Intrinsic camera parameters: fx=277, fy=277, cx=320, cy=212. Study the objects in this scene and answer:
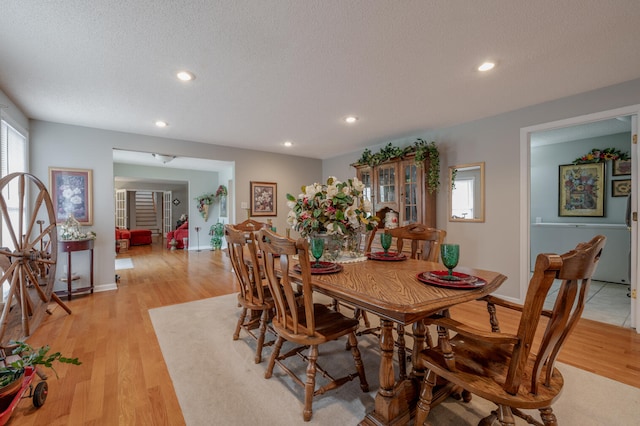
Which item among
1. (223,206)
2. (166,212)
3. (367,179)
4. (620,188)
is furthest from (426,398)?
(166,212)

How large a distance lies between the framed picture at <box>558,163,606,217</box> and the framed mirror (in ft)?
8.10

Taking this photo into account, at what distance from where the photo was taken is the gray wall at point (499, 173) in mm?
3076

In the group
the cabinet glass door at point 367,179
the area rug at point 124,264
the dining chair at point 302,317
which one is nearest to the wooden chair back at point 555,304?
the dining chair at point 302,317

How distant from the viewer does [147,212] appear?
11.1 meters

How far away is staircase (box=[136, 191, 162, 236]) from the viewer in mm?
10875

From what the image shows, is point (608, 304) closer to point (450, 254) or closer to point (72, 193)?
point (450, 254)

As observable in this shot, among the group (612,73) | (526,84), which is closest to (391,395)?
(526,84)

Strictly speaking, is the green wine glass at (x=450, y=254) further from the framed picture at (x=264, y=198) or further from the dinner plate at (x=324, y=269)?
the framed picture at (x=264, y=198)

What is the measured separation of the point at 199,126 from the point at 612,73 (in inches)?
173

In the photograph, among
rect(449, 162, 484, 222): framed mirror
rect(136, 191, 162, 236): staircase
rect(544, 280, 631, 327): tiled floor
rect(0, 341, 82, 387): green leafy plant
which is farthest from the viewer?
rect(136, 191, 162, 236): staircase

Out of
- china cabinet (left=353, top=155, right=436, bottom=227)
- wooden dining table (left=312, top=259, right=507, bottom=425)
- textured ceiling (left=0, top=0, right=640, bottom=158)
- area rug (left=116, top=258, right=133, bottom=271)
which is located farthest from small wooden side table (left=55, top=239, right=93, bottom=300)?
china cabinet (left=353, top=155, right=436, bottom=227)

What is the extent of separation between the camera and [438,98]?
114 inches

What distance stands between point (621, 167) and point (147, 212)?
44.1ft

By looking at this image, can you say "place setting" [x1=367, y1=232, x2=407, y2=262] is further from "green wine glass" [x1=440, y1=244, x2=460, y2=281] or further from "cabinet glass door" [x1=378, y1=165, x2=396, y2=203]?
"cabinet glass door" [x1=378, y1=165, x2=396, y2=203]
